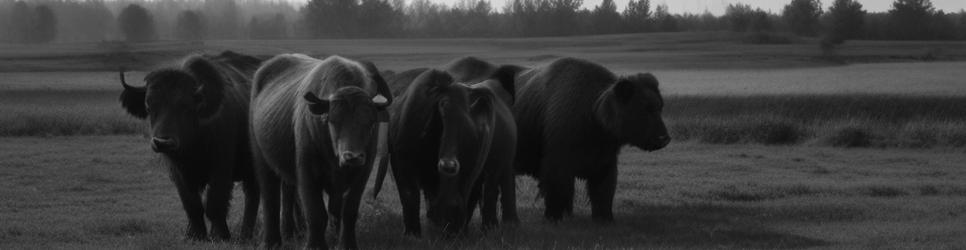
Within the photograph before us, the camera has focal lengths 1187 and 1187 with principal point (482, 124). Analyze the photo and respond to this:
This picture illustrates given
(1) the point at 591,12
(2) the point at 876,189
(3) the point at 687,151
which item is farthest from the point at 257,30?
(2) the point at 876,189

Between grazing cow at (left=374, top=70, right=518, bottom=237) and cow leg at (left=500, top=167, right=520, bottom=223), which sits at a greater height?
grazing cow at (left=374, top=70, right=518, bottom=237)

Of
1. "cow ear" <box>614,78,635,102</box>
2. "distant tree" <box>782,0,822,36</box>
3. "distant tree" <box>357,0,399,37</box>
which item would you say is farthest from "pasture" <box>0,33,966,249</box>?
"distant tree" <box>357,0,399,37</box>

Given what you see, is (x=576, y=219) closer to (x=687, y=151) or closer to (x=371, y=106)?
(x=371, y=106)

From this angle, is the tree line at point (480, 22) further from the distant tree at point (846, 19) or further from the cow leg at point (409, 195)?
the cow leg at point (409, 195)

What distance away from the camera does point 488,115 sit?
11.2 meters

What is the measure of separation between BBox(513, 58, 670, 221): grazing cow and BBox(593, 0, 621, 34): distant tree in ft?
365

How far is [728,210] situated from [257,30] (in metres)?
115

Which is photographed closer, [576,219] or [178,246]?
[178,246]

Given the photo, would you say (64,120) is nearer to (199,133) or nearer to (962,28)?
(199,133)

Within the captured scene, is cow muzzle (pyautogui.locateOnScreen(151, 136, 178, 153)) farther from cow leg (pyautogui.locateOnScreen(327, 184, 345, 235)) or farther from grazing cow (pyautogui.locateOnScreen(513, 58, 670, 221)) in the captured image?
grazing cow (pyautogui.locateOnScreen(513, 58, 670, 221))

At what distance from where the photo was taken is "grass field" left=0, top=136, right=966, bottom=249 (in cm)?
1191

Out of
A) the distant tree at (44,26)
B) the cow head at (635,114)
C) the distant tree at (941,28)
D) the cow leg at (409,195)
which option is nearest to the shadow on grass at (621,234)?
the cow leg at (409,195)

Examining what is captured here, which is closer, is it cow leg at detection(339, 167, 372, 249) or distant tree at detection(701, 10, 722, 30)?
cow leg at detection(339, 167, 372, 249)

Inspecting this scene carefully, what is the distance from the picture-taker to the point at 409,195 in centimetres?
1118
